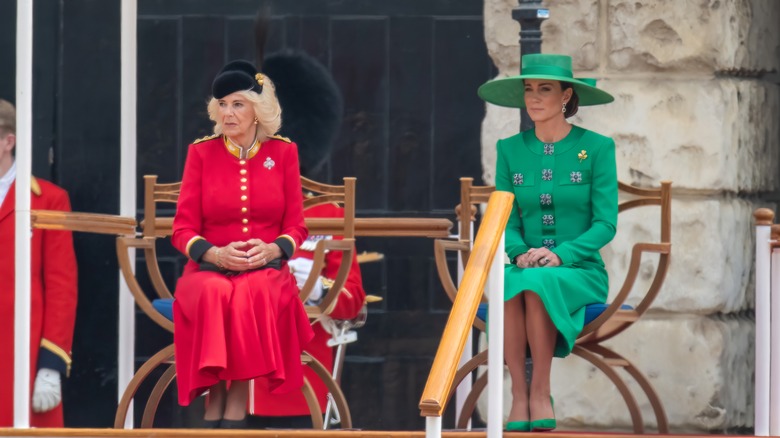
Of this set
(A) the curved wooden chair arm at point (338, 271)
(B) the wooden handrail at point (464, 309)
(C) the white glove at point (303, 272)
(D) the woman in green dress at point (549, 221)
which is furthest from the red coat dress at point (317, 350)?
(B) the wooden handrail at point (464, 309)

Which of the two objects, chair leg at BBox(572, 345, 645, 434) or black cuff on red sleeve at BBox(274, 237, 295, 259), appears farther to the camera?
chair leg at BBox(572, 345, 645, 434)

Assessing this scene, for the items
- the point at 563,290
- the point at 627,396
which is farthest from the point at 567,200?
the point at 627,396

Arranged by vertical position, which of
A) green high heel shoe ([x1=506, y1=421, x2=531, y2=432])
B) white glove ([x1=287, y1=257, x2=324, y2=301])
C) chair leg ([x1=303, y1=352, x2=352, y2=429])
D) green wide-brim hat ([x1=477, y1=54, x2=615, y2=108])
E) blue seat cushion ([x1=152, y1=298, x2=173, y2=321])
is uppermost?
green wide-brim hat ([x1=477, y1=54, x2=615, y2=108])

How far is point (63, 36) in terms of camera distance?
9242 millimetres

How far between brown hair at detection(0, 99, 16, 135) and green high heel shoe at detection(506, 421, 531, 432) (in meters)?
2.43

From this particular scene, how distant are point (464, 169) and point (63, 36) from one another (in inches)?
71.2

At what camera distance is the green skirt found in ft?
22.7

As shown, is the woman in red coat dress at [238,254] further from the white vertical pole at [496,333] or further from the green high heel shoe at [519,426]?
the white vertical pole at [496,333]

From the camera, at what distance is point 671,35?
8.12 meters

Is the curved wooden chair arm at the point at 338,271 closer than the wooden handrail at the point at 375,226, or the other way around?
the curved wooden chair arm at the point at 338,271

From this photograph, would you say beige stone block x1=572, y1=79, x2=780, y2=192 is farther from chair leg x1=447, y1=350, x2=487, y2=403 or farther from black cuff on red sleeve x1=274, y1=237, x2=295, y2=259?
black cuff on red sleeve x1=274, y1=237, x2=295, y2=259

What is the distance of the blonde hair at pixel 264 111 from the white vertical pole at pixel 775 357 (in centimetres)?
172

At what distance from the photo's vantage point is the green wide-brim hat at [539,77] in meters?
7.21

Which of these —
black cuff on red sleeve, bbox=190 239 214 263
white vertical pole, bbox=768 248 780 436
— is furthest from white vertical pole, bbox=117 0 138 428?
white vertical pole, bbox=768 248 780 436
